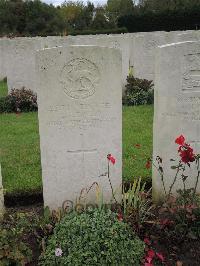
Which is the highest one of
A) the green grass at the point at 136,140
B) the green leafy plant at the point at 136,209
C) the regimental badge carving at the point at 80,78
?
the regimental badge carving at the point at 80,78

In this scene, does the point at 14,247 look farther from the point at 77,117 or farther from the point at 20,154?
the point at 20,154

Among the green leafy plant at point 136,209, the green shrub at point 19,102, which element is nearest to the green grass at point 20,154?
the green shrub at point 19,102

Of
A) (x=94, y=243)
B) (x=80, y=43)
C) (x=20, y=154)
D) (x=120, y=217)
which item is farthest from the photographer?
(x=80, y=43)

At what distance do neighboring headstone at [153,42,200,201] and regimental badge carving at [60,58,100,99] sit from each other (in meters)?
0.67

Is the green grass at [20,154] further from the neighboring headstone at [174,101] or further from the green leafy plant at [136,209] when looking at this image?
the neighboring headstone at [174,101]

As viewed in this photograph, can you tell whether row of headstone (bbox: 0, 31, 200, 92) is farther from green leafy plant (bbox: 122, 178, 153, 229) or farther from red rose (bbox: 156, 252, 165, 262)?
red rose (bbox: 156, 252, 165, 262)

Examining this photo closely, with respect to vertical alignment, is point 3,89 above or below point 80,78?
below

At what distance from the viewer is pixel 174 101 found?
3.91 metres

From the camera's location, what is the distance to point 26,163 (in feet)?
18.1

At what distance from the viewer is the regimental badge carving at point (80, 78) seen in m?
3.65

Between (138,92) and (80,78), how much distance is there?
242 inches

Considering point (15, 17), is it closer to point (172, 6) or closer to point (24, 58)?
point (172, 6)

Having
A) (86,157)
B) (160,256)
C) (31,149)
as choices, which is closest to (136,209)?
(160,256)

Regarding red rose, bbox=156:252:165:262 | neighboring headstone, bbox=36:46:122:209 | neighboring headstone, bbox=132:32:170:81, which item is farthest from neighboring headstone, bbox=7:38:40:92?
red rose, bbox=156:252:165:262
